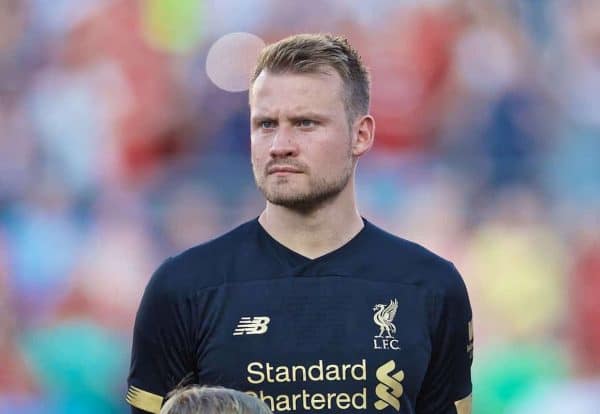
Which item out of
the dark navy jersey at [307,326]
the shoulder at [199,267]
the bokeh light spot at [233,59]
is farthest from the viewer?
the bokeh light spot at [233,59]

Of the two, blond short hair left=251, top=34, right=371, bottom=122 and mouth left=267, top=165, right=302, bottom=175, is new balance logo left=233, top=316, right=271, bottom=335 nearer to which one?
mouth left=267, top=165, right=302, bottom=175

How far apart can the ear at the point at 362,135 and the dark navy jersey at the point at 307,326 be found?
21cm

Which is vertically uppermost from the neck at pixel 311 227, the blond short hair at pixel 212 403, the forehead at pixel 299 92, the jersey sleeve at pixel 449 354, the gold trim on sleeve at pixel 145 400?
the forehead at pixel 299 92

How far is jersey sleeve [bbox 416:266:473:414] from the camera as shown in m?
2.69

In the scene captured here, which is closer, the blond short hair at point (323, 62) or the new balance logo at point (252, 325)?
the new balance logo at point (252, 325)

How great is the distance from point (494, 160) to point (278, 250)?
4.09 m

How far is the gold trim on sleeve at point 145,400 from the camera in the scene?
2617mm

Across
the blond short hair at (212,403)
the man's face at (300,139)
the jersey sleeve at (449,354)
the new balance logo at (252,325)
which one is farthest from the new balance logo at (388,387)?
the blond short hair at (212,403)

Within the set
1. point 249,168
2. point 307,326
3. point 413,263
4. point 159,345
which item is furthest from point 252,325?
point 249,168

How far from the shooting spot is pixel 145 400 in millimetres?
2629

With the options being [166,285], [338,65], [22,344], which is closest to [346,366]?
[166,285]

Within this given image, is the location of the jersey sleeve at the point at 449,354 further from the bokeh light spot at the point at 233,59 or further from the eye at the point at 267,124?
the bokeh light spot at the point at 233,59

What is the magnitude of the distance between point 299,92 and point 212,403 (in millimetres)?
1127

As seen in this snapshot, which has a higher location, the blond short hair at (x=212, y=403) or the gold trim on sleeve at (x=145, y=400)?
the gold trim on sleeve at (x=145, y=400)
